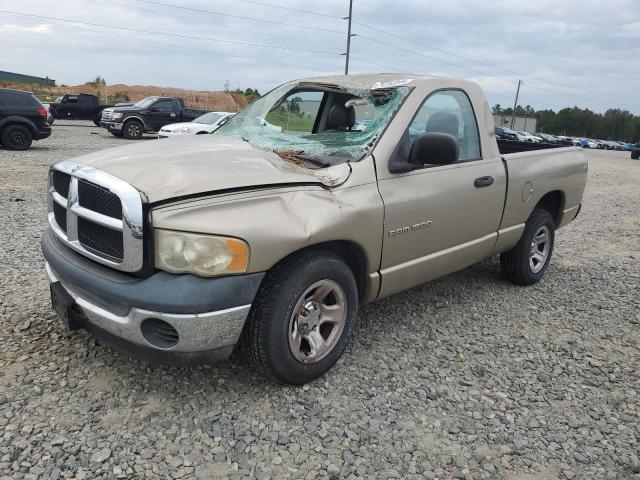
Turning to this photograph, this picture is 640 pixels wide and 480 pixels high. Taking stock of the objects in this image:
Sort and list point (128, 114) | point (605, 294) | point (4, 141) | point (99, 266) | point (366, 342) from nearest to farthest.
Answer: point (99, 266), point (366, 342), point (605, 294), point (4, 141), point (128, 114)

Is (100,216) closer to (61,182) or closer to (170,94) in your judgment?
(61,182)

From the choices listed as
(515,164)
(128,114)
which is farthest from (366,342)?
(128,114)

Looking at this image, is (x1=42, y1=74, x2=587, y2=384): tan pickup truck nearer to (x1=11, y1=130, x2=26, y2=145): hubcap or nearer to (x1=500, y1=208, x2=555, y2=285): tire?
(x1=500, y1=208, x2=555, y2=285): tire

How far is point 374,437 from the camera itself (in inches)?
105

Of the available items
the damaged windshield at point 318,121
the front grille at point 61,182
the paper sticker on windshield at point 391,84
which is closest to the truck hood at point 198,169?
the front grille at point 61,182

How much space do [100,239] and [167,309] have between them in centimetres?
59

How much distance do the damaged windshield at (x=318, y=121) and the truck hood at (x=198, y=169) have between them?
10.2 inches

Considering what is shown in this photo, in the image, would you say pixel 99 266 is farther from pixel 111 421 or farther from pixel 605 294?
pixel 605 294

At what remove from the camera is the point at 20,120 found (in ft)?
45.2

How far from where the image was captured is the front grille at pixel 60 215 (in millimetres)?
3006

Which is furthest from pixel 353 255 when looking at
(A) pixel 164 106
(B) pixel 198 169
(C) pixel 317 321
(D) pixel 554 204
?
(A) pixel 164 106

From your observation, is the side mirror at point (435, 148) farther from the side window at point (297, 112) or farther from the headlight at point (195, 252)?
the headlight at point (195, 252)

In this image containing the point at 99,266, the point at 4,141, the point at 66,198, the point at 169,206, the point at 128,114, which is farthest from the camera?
the point at 128,114

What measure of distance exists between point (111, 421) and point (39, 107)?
13949mm
